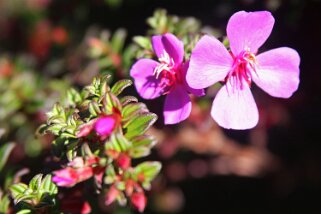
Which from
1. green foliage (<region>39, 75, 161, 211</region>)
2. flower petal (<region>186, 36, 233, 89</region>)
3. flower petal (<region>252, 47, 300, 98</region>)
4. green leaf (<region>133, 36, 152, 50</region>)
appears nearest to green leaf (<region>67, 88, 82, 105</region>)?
green foliage (<region>39, 75, 161, 211</region>)

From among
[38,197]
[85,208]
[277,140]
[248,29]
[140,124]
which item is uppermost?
[248,29]

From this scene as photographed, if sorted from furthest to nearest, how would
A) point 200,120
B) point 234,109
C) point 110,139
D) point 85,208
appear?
1. point 200,120
2. point 85,208
3. point 234,109
4. point 110,139

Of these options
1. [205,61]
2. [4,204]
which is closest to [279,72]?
[205,61]

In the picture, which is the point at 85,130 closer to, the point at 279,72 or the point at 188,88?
the point at 188,88

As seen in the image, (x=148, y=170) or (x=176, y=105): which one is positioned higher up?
(x=176, y=105)

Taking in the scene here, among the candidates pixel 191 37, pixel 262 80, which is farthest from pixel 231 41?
pixel 191 37

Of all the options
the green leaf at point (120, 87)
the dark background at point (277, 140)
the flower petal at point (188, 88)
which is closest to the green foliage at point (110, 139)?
the green leaf at point (120, 87)
